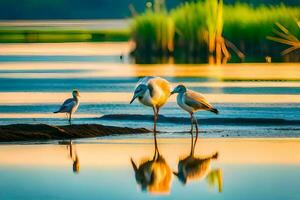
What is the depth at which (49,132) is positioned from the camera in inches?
597

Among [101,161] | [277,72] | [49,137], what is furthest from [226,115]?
[277,72]

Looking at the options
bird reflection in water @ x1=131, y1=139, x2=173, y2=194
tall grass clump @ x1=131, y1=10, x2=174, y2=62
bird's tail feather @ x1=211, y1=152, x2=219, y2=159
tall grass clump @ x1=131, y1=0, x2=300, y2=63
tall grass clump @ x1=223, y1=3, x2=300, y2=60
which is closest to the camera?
bird reflection in water @ x1=131, y1=139, x2=173, y2=194

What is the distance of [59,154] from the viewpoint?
13703mm

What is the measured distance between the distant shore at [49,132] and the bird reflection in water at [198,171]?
210 centimetres

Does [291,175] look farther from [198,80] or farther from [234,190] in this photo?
[198,80]

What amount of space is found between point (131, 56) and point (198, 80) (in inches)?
523

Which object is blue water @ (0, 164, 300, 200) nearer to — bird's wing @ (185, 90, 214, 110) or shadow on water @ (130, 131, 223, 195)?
shadow on water @ (130, 131, 223, 195)

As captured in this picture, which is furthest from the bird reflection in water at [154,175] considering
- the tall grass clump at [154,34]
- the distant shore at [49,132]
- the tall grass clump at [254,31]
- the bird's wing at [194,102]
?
the tall grass clump at [154,34]

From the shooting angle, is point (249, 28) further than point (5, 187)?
Yes

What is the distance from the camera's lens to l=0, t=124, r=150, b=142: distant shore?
49.0 ft

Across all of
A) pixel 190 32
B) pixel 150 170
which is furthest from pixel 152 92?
pixel 190 32

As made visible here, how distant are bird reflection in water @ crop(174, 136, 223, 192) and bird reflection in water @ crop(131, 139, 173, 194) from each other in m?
0.14

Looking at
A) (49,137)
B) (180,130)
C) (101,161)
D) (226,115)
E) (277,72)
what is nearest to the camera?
(101,161)

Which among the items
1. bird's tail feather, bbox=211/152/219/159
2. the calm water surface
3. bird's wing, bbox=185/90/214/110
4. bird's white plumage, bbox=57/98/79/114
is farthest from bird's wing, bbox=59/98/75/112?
bird's tail feather, bbox=211/152/219/159
